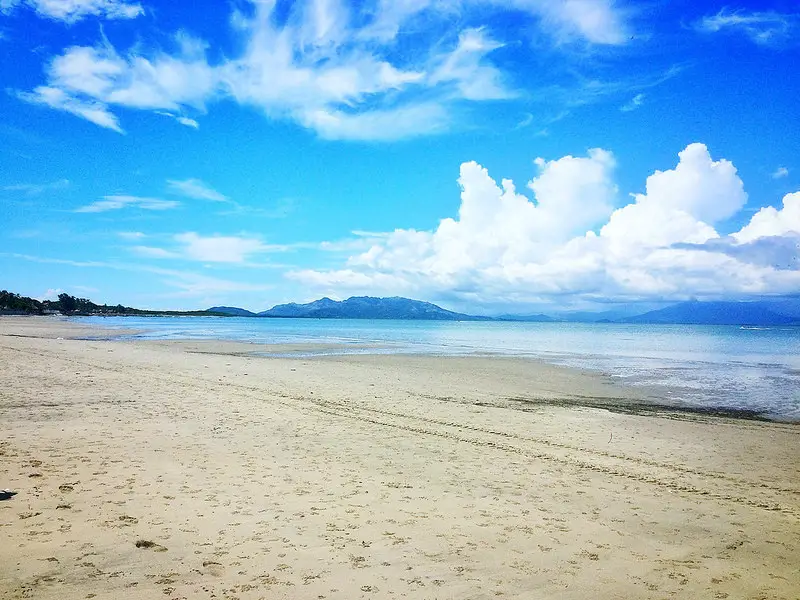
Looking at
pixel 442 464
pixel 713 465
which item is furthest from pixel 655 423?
pixel 442 464

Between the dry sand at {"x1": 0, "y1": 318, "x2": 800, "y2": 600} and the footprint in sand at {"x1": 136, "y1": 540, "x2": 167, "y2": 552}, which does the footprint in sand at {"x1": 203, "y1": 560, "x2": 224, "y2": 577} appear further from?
the footprint in sand at {"x1": 136, "y1": 540, "x2": 167, "y2": 552}

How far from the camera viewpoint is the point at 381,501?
30.4 ft

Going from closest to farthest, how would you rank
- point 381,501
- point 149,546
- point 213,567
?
1. point 213,567
2. point 149,546
3. point 381,501

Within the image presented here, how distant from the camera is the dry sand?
6.53 meters

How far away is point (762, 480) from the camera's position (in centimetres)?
1195

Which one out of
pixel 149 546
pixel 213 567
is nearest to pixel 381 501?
pixel 213 567

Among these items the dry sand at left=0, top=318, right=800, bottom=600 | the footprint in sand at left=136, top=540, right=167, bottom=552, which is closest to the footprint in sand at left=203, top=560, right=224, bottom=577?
the dry sand at left=0, top=318, right=800, bottom=600

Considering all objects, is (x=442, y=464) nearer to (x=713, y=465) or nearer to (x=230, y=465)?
(x=230, y=465)

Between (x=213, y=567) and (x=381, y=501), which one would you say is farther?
(x=381, y=501)

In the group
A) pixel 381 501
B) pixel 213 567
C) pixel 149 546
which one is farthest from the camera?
pixel 381 501

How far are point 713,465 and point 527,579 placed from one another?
29.5 feet

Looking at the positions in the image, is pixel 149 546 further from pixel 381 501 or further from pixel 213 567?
pixel 381 501

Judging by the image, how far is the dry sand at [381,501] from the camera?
6.53 m

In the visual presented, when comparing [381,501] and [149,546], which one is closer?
[149,546]
